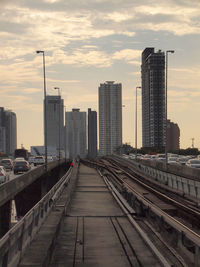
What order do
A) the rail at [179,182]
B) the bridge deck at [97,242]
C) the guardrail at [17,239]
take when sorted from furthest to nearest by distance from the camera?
the rail at [179,182]
the bridge deck at [97,242]
the guardrail at [17,239]

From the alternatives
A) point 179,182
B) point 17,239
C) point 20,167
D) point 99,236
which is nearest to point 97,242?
point 99,236

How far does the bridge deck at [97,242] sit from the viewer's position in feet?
41.2

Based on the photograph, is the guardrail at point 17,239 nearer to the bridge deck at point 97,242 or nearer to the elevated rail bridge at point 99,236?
the elevated rail bridge at point 99,236

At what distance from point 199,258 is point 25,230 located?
163 inches

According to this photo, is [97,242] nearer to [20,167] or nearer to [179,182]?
[179,182]

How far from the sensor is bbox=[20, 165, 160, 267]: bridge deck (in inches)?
495

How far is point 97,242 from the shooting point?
1526cm

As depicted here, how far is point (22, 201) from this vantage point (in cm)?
5275

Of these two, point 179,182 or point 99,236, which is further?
point 179,182

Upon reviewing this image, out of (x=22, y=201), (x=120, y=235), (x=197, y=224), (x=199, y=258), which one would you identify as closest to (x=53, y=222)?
(x=120, y=235)

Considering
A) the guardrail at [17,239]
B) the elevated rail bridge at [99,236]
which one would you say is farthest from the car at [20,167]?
the guardrail at [17,239]

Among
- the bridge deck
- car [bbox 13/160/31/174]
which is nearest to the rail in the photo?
the bridge deck

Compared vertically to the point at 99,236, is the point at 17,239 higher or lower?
higher

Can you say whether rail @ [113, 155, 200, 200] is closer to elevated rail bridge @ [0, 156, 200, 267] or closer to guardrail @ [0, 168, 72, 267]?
elevated rail bridge @ [0, 156, 200, 267]
